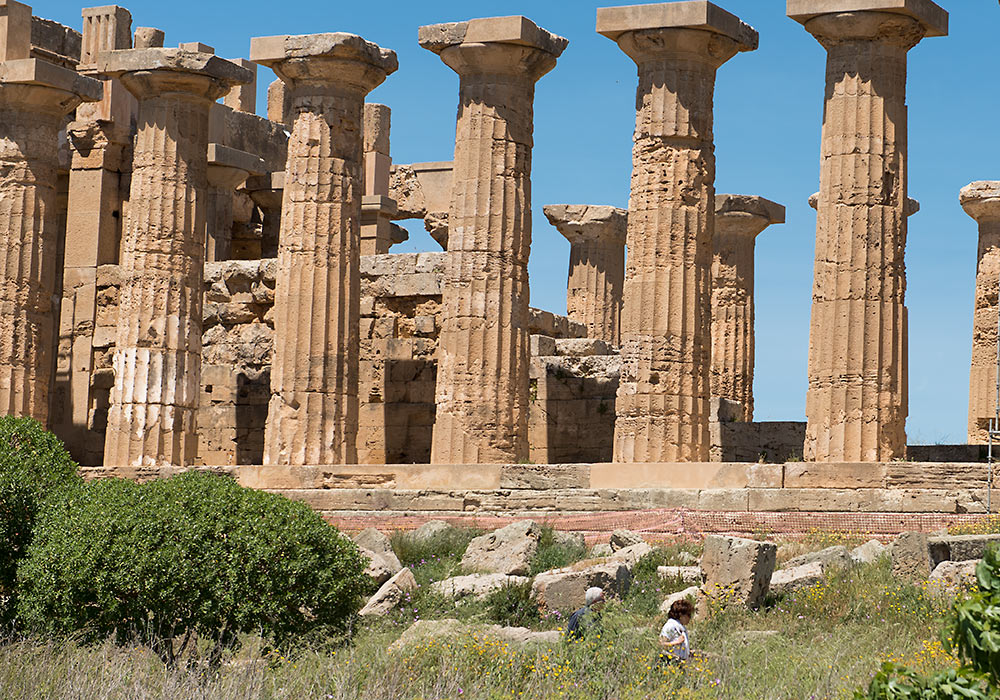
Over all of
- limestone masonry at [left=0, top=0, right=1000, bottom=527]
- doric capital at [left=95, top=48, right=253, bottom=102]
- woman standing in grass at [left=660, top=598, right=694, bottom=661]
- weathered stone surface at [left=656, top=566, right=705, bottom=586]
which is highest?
doric capital at [left=95, top=48, right=253, bottom=102]

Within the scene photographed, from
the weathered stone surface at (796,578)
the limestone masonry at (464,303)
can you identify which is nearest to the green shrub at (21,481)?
the limestone masonry at (464,303)

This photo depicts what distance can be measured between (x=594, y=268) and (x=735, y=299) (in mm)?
2970

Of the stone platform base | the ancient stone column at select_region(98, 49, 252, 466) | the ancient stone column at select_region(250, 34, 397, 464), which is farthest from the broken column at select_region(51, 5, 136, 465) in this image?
the stone platform base

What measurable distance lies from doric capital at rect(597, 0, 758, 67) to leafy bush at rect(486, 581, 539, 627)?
10.0 m

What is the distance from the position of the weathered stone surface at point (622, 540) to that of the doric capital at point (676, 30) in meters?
7.69

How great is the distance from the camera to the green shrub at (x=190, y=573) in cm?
1548

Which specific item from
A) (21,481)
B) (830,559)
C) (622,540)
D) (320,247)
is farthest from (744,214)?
(21,481)

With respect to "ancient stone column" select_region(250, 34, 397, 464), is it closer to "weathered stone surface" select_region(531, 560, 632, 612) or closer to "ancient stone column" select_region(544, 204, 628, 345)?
"ancient stone column" select_region(544, 204, 628, 345)

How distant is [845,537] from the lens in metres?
20.8

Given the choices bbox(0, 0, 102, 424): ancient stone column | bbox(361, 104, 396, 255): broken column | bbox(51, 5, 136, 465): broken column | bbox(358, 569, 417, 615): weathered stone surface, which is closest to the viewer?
bbox(358, 569, 417, 615): weathered stone surface

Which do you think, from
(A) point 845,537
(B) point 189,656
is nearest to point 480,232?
(A) point 845,537

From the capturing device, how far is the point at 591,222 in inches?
1380

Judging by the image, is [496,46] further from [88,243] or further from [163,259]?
[88,243]

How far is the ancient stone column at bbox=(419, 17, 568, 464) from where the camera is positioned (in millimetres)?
25656
